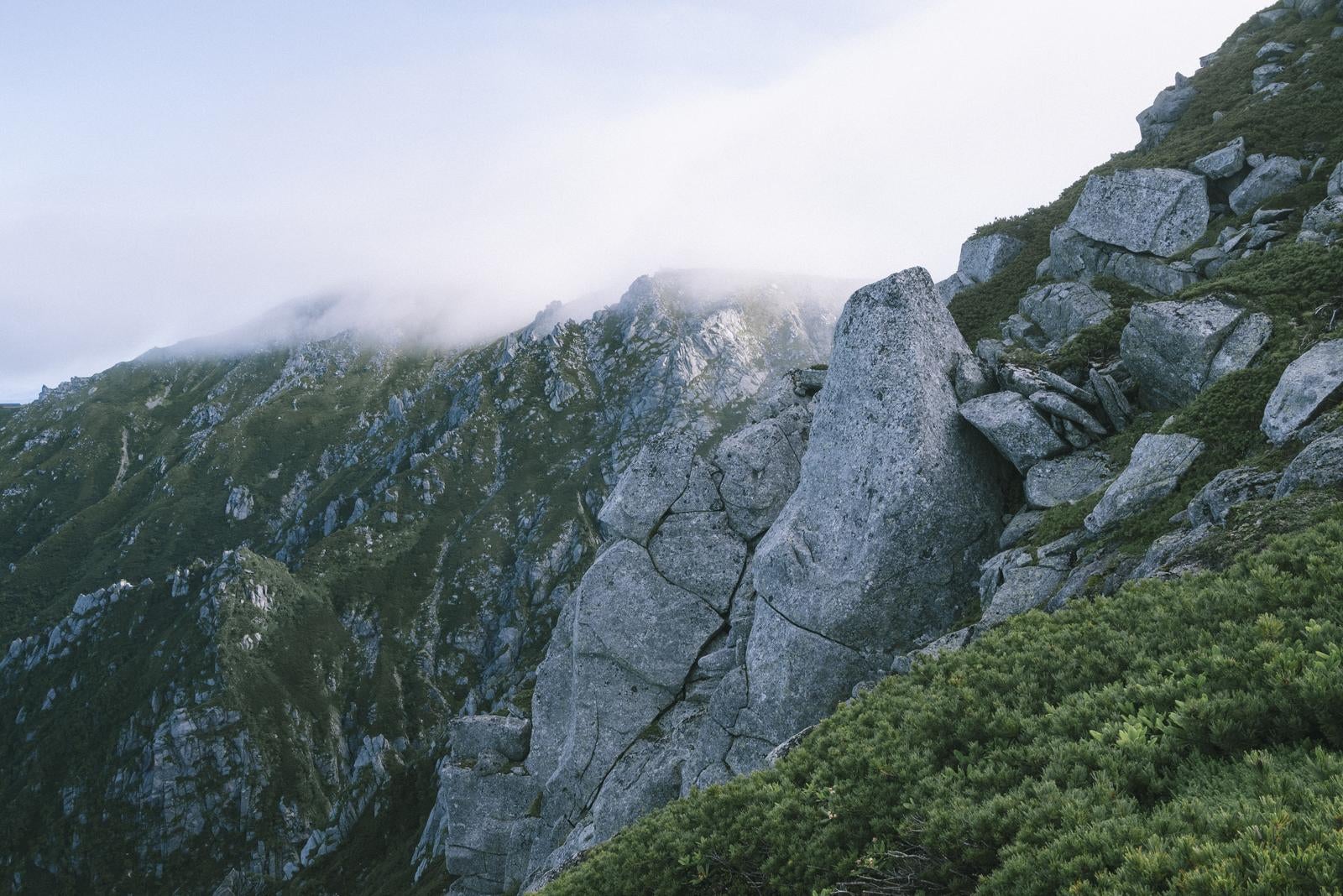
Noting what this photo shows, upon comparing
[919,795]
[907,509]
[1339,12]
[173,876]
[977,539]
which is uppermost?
[1339,12]

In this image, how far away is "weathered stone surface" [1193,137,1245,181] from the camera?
38.9 meters

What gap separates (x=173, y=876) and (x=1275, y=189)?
281 metres

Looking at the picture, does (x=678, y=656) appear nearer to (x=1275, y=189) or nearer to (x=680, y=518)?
(x=680, y=518)

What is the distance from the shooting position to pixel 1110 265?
134 feet

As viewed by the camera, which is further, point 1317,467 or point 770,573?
point 770,573

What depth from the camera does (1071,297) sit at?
3878 centimetres

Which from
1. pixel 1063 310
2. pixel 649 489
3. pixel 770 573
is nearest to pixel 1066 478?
pixel 770 573

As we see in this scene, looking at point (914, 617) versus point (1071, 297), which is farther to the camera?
point (1071, 297)

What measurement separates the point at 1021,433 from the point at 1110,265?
66.1 ft

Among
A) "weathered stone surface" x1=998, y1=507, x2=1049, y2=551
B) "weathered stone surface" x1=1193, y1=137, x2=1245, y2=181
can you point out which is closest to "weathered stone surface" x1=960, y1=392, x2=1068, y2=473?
"weathered stone surface" x1=998, y1=507, x2=1049, y2=551

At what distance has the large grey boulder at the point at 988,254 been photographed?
4981 cm

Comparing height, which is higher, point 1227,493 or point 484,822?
point 1227,493

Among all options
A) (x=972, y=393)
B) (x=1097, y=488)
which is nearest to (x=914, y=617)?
(x=1097, y=488)

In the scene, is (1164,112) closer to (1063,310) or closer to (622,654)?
(1063,310)
